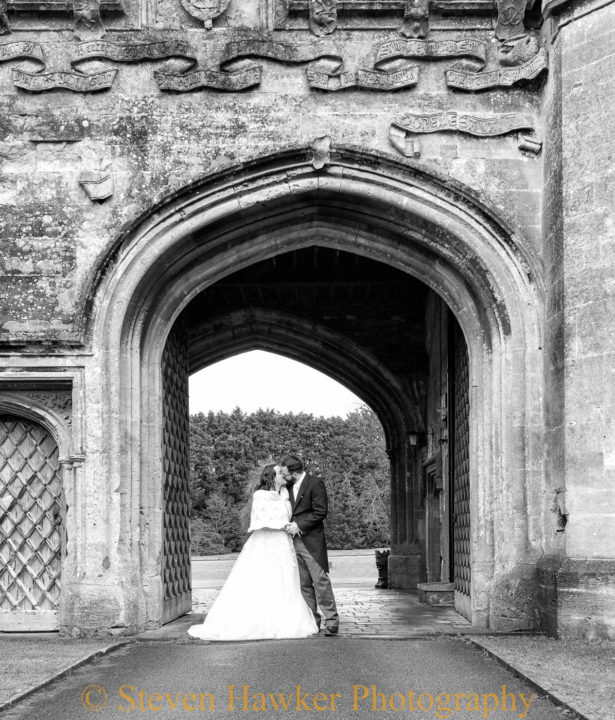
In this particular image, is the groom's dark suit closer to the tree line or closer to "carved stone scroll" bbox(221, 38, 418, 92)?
"carved stone scroll" bbox(221, 38, 418, 92)

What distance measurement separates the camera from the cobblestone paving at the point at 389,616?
29.0 ft

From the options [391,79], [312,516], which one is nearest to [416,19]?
[391,79]

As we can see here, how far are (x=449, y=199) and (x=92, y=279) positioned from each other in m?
3.18

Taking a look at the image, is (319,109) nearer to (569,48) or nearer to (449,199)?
(449,199)

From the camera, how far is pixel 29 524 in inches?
371

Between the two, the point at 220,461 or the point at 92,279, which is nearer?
the point at 92,279

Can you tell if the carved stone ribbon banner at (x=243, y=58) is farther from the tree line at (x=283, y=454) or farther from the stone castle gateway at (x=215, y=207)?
the tree line at (x=283, y=454)

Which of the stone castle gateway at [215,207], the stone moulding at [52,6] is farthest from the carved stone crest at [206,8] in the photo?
the stone moulding at [52,6]

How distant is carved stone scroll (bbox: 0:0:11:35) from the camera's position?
928cm

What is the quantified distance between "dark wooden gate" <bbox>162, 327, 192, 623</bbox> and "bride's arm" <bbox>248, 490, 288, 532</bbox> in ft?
4.18

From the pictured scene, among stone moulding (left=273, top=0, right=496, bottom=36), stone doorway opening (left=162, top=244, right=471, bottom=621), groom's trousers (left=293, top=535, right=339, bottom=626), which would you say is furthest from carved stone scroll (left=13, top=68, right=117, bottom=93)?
stone doorway opening (left=162, top=244, right=471, bottom=621)

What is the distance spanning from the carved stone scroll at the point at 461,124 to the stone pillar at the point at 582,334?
438 mm

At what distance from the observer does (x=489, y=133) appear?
928cm

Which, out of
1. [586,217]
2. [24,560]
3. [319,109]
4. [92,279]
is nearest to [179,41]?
[319,109]
